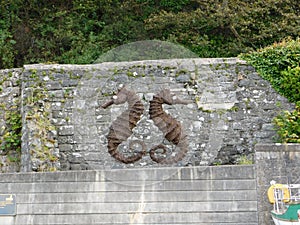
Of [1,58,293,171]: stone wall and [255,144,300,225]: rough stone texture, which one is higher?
[1,58,293,171]: stone wall

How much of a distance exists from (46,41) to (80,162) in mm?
4951

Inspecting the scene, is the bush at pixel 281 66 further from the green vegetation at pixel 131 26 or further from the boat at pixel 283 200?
the green vegetation at pixel 131 26

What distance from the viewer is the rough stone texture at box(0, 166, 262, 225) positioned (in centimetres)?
562

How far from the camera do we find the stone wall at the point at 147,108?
791 centimetres

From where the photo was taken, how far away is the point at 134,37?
1242 centimetres

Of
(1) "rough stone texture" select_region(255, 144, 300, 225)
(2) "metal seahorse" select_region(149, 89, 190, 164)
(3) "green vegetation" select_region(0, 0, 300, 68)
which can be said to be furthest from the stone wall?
(3) "green vegetation" select_region(0, 0, 300, 68)

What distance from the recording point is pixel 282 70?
822cm

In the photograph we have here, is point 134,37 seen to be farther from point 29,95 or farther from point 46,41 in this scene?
point 29,95

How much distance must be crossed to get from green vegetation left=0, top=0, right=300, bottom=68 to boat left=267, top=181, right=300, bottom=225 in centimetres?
616

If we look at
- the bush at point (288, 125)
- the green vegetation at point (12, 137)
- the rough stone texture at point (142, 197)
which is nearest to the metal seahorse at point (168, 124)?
the rough stone texture at point (142, 197)

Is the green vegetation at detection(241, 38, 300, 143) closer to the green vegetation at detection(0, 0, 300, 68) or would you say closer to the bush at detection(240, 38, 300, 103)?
the bush at detection(240, 38, 300, 103)

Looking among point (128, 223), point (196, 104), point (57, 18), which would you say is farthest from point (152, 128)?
point (57, 18)

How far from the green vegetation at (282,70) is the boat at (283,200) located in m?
2.36

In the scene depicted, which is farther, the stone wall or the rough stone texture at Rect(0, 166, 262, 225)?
the stone wall
